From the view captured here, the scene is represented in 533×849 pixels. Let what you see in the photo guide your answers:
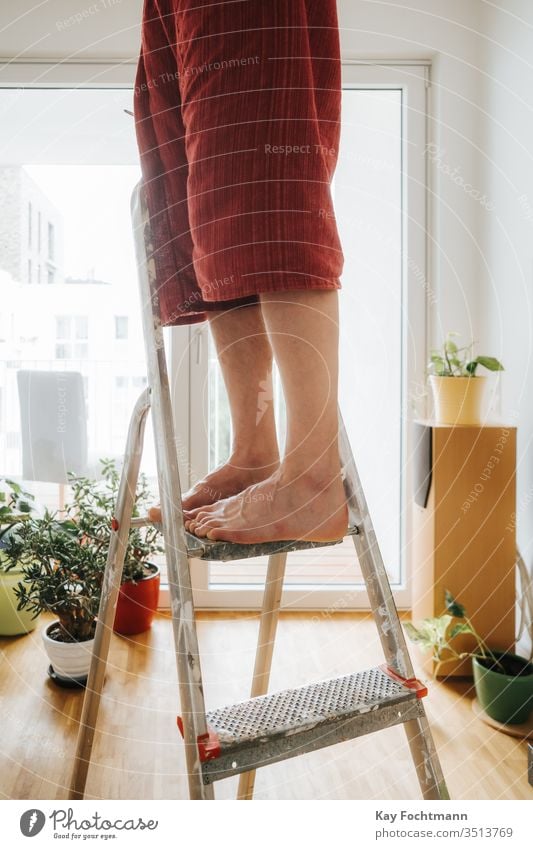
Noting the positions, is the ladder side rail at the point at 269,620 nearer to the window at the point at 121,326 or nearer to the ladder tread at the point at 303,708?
the ladder tread at the point at 303,708

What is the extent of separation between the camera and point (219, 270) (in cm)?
66

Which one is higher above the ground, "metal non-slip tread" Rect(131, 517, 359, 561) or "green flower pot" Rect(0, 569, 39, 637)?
"metal non-slip tread" Rect(131, 517, 359, 561)

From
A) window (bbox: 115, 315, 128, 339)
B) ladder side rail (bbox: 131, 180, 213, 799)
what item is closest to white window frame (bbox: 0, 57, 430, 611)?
window (bbox: 115, 315, 128, 339)

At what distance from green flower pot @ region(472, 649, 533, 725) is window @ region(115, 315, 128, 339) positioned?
4.44 feet

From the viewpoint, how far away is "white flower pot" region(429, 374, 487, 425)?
4.83 ft

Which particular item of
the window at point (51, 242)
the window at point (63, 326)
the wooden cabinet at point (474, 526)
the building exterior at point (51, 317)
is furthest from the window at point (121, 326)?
→ the wooden cabinet at point (474, 526)

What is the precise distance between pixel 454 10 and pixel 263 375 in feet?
4.81

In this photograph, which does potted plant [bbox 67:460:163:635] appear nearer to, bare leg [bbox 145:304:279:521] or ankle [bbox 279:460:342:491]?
bare leg [bbox 145:304:279:521]

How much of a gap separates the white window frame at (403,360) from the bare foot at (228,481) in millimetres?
1045

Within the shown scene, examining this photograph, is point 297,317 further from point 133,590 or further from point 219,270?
point 133,590

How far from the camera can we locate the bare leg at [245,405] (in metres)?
0.81

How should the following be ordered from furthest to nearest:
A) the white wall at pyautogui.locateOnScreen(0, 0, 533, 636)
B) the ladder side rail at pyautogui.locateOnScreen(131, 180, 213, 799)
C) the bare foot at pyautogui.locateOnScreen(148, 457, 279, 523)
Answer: the white wall at pyautogui.locateOnScreen(0, 0, 533, 636), the bare foot at pyautogui.locateOnScreen(148, 457, 279, 523), the ladder side rail at pyautogui.locateOnScreen(131, 180, 213, 799)

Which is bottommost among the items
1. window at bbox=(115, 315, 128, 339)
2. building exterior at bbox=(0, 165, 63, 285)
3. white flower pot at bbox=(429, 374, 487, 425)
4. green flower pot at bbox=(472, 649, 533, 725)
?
green flower pot at bbox=(472, 649, 533, 725)
